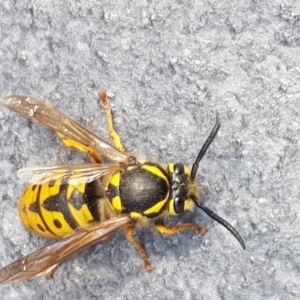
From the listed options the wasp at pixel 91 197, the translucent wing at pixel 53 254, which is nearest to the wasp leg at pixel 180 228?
the wasp at pixel 91 197

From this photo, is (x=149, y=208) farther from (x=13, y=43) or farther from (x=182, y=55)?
(x=13, y=43)

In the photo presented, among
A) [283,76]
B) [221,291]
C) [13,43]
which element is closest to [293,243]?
[221,291]

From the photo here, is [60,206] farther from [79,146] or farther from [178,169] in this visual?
[178,169]

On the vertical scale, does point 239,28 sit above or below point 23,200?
above

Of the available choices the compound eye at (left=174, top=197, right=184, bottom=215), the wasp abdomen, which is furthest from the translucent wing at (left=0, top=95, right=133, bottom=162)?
the compound eye at (left=174, top=197, right=184, bottom=215)

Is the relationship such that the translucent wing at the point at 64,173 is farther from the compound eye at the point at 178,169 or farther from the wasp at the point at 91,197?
the compound eye at the point at 178,169

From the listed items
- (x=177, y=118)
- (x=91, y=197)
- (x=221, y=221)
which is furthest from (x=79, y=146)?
(x=221, y=221)
